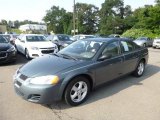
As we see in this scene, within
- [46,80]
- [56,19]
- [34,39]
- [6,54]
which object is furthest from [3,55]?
[56,19]

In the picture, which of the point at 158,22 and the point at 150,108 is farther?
the point at 158,22

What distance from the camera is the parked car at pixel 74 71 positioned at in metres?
4.32

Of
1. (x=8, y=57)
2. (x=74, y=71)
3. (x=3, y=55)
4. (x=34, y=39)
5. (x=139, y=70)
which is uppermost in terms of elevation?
(x=34, y=39)

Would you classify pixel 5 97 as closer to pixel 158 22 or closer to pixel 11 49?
pixel 11 49

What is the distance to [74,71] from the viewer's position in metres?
4.60

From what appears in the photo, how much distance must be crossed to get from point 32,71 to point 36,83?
0.40 m

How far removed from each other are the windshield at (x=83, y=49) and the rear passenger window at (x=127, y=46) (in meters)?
0.97

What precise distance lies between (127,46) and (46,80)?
3218 mm

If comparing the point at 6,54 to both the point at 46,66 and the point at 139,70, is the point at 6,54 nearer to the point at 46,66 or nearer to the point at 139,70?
the point at 46,66

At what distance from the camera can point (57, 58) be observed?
17.4ft

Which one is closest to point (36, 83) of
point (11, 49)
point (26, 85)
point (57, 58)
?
point (26, 85)

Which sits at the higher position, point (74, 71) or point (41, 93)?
point (74, 71)

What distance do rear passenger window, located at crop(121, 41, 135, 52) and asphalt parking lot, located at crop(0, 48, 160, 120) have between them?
107cm

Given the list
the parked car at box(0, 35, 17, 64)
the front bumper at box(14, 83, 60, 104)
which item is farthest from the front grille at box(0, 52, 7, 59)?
the front bumper at box(14, 83, 60, 104)
